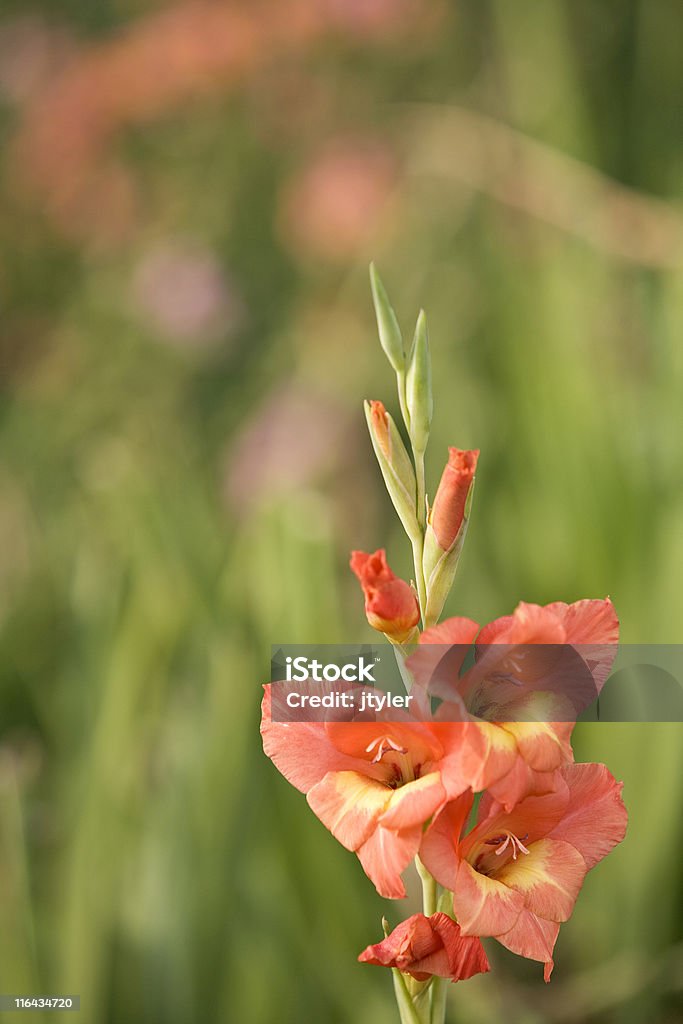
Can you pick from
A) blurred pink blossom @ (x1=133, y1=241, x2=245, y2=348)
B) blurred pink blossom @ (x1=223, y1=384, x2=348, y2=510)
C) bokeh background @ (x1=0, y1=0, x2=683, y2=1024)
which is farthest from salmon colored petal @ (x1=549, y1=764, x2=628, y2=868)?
blurred pink blossom @ (x1=133, y1=241, x2=245, y2=348)

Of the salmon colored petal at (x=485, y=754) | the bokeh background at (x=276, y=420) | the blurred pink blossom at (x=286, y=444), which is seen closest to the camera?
the salmon colored petal at (x=485, y=754)

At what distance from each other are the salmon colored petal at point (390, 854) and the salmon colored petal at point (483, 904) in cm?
1

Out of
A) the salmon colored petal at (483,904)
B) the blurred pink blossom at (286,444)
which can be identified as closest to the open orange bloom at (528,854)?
the salmon colored petal at (483,904)

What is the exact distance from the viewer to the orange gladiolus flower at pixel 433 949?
0.73ft

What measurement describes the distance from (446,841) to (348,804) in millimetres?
23

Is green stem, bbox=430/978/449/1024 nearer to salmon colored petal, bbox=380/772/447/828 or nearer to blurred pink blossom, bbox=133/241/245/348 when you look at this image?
salmon colored petal, bbox=380/772/447/828

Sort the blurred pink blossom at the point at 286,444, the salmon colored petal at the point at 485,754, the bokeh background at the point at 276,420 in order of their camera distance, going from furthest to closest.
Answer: the blurred pink blossom at the point at 286,444 → the bokeh background at the point at 276,420 → the salmon colored petal at the point at 485,754

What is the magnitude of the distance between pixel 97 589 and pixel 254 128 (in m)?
0.94

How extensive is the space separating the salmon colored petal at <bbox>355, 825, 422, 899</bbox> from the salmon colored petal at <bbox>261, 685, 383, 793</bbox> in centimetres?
3

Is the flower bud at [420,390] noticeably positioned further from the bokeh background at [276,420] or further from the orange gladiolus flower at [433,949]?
the bokeh background at [276,420]

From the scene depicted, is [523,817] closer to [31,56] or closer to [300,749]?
[300,749]

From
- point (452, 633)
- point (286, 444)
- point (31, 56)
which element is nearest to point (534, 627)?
point (452, 633)

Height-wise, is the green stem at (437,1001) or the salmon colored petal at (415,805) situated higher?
the salmon colored petal at (415,805)

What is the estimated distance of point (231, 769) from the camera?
22.1 inches
